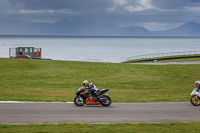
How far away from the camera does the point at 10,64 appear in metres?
41.2

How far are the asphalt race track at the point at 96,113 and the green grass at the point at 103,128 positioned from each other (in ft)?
2.99

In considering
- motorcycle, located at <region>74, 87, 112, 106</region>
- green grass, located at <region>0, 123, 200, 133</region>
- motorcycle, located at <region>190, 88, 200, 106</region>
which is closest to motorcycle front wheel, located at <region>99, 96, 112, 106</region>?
motorcycle, located at <region>74, 87, 112, 106</region>

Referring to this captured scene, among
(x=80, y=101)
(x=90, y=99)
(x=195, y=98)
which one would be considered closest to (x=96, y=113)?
(x=90, y=99)

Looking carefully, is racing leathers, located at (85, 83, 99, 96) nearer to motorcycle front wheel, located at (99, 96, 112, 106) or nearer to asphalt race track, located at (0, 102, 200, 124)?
motorcycle front wheel, located at (99, 96, 112, 106)

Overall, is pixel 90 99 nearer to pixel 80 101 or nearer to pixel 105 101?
pixel 80 101

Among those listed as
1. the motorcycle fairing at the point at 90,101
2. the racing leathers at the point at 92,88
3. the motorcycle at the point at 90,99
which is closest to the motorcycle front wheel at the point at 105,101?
the motorcycle at the point at 90,99

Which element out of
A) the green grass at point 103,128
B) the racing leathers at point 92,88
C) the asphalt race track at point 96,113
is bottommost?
the green grass at point 103,128

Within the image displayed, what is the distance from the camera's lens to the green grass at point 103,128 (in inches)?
455

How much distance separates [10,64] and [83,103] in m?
26.2

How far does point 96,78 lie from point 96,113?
18.8 meters

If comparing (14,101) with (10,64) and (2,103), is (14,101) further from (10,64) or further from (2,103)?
(10,64)

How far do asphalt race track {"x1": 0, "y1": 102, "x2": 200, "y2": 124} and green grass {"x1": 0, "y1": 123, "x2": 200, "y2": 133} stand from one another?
913 mm

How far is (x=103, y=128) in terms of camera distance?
40.0 ft

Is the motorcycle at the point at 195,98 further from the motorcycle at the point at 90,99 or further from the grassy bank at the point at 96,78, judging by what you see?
the motorcycle at the point at 90,99
